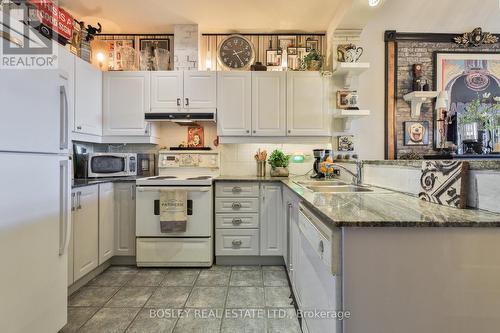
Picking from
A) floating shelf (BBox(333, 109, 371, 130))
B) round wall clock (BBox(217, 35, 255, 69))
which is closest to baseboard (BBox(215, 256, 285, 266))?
floating shelf (BBox(333, 109, 371, 130))

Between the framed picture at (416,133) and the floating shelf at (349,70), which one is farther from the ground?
the floating shelf at (349,70)

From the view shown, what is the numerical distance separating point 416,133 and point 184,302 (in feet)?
9.88

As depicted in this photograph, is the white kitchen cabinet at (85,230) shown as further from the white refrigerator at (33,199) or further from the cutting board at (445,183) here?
the cutting board at (445,183)

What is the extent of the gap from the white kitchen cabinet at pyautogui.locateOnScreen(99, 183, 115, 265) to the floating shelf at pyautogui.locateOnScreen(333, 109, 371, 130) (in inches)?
101

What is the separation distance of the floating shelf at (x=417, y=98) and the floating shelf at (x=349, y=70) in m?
0.59

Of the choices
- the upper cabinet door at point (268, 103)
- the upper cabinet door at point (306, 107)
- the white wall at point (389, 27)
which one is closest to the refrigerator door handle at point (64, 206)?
the upper cabinet door at point (268, 103)

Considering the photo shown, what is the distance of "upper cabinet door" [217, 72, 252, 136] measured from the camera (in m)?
2.96

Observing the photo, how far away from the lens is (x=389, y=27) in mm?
2967

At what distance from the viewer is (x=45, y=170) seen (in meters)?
1.36

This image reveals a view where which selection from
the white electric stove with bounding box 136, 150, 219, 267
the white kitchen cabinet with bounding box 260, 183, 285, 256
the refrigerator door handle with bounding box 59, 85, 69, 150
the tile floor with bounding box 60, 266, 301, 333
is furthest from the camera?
the white kitchen cabinet with bounding box 260, 183, 285, 256

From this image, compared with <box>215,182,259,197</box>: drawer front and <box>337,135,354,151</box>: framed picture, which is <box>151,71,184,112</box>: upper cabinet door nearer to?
<box>215,182,259,197</box>: drawer front

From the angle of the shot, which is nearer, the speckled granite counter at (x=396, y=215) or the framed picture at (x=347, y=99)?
the speckled granite counter at (x=396, y=215)

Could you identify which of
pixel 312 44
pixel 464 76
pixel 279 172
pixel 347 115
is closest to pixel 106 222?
pixel 279 172

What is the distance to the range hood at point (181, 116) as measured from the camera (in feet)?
9.58
